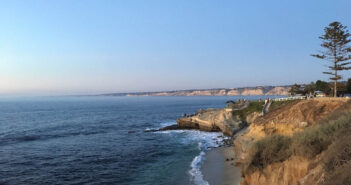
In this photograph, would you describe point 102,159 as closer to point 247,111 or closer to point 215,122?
point 215,122

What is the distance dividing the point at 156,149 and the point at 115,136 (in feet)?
42.5

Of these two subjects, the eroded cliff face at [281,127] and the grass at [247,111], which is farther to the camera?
the grass at [247,111]

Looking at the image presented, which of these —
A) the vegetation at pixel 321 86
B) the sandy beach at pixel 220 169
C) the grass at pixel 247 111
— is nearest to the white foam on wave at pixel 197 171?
the sandy beach at pixel 220 169

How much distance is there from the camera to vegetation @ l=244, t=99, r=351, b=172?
11099 millimetres

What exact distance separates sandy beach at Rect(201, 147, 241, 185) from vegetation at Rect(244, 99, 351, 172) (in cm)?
529

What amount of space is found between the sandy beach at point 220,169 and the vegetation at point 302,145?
17.4ft

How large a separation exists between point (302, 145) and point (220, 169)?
38.5 feet

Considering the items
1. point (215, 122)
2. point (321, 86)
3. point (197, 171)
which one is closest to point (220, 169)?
point (197, 171)

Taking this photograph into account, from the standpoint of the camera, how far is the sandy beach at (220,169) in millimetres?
19505

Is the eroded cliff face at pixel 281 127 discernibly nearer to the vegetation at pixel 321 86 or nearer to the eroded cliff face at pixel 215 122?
the eroded cliff face at pixel 215 122

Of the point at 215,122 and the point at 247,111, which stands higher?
the point at 247,111

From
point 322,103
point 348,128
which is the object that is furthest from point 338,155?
point 322,103

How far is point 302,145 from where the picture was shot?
11719 mm

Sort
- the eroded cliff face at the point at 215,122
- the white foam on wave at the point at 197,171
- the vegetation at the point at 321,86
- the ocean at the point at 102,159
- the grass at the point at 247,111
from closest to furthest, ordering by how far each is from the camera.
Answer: the white foam on wave at the point at 197,171, the ocean at the point at 102,159, the eroded cliff face at the point at 215,122, the grass at the point at 247,111, the vegetation at the point at 321,86
